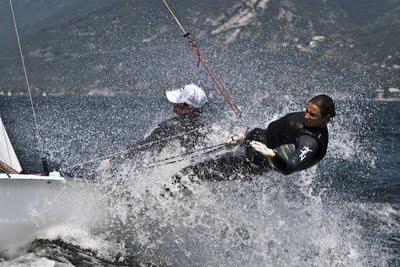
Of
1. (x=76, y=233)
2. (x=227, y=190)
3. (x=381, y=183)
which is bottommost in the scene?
(x=381, y=183)

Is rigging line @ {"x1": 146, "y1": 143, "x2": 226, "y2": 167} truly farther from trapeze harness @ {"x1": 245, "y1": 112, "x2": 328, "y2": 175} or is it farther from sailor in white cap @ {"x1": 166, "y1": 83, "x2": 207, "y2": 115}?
sailor in white cap @ {"x1": 166, "y1": 83, "x2": 207, "y2": 115}

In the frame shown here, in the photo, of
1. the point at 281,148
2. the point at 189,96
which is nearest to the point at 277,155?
the point at 281,148

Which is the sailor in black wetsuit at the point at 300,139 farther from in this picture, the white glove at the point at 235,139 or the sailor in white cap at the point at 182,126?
the sailor in white cap at the point at 182,126

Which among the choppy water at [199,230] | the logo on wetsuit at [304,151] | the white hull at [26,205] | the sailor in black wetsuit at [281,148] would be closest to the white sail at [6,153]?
the white hull at [26,205]

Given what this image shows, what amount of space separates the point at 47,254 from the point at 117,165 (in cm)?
176

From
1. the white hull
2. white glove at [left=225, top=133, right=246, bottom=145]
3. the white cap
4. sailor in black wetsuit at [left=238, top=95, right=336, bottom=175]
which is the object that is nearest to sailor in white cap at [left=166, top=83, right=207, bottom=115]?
the white cap

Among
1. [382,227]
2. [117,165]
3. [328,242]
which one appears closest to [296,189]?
[382,227]

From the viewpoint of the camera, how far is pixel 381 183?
709 inches

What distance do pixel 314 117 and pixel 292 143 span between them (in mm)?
638

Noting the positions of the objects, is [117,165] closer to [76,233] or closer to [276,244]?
[76,233]

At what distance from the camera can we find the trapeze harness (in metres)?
7.38

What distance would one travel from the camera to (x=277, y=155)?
291 inches

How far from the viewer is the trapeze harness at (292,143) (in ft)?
24.2

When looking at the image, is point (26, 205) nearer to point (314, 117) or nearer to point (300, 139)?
point (300, 139)
